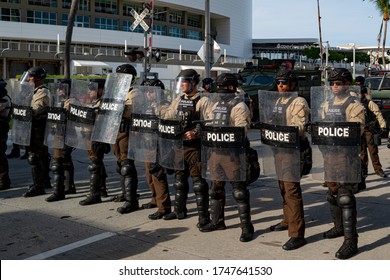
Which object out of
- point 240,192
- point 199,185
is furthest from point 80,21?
point 240,192

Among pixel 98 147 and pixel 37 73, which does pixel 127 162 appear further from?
Result: pixel 37 73

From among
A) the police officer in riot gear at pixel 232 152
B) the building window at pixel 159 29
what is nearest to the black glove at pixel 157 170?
the police officer in riot gear at pixel 232 152

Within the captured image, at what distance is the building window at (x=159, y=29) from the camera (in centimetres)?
6400

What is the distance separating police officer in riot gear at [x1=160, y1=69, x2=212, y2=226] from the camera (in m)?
6.08

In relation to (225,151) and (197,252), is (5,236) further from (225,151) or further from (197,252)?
(225,151)

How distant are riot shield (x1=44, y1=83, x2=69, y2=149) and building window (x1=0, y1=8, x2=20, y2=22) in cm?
4712

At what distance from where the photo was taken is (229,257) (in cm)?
514

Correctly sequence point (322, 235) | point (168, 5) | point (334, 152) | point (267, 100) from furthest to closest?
point (168, 5)
point (322, 235)
point (267, 100)
point (334, 152)

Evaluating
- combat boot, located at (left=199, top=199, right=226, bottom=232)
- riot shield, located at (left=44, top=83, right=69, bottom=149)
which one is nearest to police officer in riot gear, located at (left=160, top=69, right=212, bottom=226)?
combat boot, located at (left=199, top=199, right=226, bottom=232)

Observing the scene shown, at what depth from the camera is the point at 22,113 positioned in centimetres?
803

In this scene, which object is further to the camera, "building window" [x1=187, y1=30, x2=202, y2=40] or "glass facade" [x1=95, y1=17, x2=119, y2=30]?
"building window" [x1=187, y1=30, x2=202, y2=40]

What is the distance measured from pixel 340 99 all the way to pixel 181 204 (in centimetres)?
250

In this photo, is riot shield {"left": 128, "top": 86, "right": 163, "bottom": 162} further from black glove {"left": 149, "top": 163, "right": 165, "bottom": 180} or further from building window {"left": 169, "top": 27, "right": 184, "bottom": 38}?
building window {"left": 169, "top": 27, "right": 184, "bottom": 38}

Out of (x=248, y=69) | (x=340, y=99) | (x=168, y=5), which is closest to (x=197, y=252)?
(x=340, y=99)
